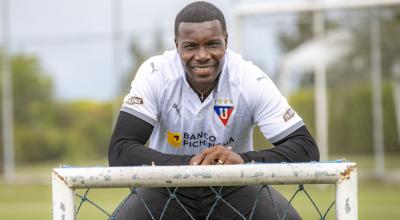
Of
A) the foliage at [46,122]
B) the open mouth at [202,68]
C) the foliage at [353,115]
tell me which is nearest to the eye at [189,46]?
the open mouth at [202,68]

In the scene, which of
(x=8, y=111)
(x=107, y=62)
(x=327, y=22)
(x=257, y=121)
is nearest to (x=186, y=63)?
(x=257, y=121)

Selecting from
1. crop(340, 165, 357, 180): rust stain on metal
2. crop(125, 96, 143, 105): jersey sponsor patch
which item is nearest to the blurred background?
crop(125, 96, 143, 105): jersey sponsor patch

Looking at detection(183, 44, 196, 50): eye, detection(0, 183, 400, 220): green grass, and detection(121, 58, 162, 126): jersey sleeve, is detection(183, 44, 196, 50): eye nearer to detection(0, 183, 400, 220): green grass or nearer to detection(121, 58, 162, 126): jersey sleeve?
detection(121, 58, 162, 126): jersey sleeve

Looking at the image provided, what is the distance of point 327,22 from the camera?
648 inches

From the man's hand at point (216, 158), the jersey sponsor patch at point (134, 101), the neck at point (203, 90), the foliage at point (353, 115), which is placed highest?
the foliage at point (353, 115)

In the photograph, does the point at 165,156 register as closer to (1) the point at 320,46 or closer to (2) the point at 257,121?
(2) the point at 257,121

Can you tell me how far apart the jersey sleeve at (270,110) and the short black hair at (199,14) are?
0.37m

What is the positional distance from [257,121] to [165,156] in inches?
25.5

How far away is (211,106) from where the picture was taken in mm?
4449

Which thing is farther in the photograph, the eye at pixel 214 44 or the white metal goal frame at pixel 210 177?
the eye at pixel 214 44

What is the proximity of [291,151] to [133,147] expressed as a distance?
2.42ft

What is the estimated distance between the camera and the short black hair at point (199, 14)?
4117 millimetres

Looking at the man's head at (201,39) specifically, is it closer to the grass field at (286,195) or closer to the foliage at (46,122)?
the grass field at (286,195)

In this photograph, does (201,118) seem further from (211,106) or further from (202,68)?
(202,68)
